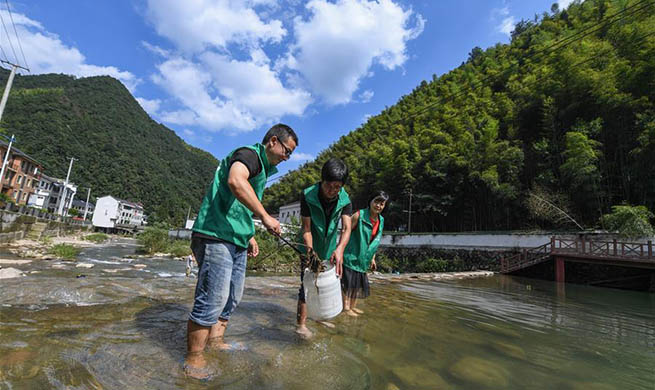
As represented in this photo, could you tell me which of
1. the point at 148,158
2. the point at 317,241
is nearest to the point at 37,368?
the point at 317,241

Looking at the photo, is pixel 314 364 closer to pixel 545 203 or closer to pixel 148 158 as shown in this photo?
Result: pixel 545 203

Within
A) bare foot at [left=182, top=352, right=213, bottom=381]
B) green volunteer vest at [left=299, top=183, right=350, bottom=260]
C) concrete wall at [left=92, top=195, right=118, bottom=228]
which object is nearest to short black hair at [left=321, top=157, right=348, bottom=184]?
green volunteer vest at [left=299, top=183, right=350, bottom=260]

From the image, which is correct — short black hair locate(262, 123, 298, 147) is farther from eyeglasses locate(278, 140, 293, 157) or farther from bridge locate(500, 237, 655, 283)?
bridge locate(500, 237, 655, 283)

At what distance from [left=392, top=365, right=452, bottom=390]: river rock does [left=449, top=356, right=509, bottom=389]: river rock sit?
0.17 metres

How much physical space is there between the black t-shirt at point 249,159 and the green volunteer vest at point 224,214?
0.05 m

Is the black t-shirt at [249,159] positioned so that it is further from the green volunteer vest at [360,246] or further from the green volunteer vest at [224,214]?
the green volunteer vest at [360,246]

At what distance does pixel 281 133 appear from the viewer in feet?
7.14

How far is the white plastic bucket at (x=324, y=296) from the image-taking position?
2.30 metres

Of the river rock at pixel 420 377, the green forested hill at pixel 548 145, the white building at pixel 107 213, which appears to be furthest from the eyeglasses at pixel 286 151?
the white building at pixel 107 213

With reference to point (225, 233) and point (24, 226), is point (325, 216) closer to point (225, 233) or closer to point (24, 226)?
point (225, 233)

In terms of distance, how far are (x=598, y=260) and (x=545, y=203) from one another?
21.4 feet

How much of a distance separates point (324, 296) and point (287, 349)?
18.5 inches

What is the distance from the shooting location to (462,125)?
29.9 metres

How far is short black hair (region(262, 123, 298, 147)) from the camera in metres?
2.16
